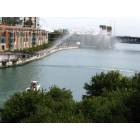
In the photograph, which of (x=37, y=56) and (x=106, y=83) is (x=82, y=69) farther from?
(x=37, y=56)

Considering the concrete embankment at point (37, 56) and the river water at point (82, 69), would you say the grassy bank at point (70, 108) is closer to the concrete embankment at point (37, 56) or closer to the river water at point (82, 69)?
the river water at point (82, 69)

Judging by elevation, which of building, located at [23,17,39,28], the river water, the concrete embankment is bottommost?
the concrete embankment

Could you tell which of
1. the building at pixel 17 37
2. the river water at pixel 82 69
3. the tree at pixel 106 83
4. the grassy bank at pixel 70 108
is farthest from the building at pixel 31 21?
the grassy bank at pixel 70 108

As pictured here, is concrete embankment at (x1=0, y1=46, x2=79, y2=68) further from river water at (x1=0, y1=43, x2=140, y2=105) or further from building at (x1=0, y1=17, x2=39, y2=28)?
river water at (x1=0, y1=43, x2=140, y2=105)

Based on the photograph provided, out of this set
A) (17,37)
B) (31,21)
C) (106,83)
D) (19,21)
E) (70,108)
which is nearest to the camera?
(70,108)

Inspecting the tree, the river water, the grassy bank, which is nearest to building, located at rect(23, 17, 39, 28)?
the river water

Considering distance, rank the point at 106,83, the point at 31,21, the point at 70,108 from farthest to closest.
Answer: the point at 31,21 → the point at 106,83 → the point at 70,108

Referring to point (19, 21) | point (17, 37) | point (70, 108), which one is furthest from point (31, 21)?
point (70, 108)
